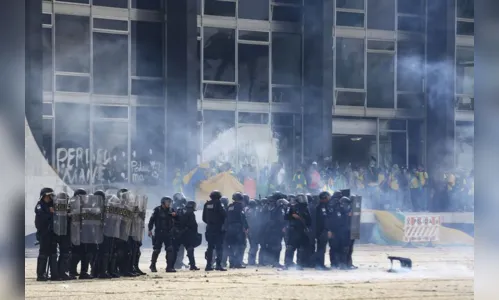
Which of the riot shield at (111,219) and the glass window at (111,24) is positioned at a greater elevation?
the glass window at (111,24)

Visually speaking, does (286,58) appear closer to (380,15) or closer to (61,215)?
(380,15)

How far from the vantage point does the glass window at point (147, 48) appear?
28.3 m

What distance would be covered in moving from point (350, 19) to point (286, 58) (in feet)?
8.50

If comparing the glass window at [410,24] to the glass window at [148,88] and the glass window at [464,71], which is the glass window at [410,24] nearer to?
the glass window at [464,71]

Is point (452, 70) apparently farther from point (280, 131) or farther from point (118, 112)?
point (118, 112)

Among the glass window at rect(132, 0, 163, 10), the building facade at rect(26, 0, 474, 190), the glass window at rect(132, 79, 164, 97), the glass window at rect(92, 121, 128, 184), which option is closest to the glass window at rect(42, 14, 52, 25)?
the building facade at rect(26, 0, 474, 190)

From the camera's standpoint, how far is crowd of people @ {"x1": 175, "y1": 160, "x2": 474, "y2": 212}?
24656mm

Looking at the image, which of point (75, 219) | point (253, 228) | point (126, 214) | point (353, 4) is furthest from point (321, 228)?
point (353, 4)

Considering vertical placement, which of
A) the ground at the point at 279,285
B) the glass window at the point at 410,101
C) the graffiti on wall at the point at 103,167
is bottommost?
the ground at the point at 279,285

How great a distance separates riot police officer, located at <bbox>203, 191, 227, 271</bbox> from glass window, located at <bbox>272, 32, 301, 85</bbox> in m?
13.2

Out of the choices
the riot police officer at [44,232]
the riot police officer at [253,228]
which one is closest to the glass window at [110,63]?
the riot police officer at [253,228]

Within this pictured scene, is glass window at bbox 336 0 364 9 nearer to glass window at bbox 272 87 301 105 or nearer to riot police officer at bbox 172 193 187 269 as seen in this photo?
glass window at bbox 272 87 301 105

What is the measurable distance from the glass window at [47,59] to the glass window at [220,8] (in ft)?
16.6

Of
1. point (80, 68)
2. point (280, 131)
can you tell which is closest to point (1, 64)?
point (80, 68)
